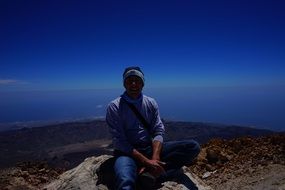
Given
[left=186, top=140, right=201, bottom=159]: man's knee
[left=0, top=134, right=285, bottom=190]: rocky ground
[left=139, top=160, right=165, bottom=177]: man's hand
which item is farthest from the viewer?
[left=0, top=134, right=285, bottom=190]: rocky ground

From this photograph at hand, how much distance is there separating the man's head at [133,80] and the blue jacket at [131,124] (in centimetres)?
15

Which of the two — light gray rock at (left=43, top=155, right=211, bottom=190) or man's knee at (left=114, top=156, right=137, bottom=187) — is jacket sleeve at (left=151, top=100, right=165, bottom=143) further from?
Result: light gray rock at (left=43, top=155, right=211, bottom=190)

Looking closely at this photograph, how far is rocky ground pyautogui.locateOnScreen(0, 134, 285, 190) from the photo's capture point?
9.49 meters

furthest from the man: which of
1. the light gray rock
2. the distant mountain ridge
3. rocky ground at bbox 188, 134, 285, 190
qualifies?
the distant mountain ridge

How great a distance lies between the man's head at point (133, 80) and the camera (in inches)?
276

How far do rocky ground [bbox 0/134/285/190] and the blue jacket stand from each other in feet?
11.6

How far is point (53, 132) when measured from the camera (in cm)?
15375

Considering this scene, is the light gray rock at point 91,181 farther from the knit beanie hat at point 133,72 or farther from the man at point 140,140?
the knit beanie hat at point 133,72

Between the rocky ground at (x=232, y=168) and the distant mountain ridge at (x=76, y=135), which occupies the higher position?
the rocky ground at (x=232, y=168)

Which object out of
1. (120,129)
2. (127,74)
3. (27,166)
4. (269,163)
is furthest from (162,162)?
(27,166)

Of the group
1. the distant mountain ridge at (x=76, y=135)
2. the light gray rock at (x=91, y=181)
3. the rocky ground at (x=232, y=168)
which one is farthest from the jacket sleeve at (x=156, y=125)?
the distant mountain ridge at (x=76, y=135)

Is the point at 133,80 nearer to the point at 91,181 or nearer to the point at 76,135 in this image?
the point at 91,181

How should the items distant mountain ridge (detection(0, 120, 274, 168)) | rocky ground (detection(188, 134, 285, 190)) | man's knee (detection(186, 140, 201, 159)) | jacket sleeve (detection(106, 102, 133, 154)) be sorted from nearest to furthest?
jacket sleeve (detection(106, 102, 133, 154)), man's knee (detection(186, 140, 201, 159)), rocky ground (detection(188, 134, 285, 190)), distant mountain ridge (detection(0, 120, 274, 168))

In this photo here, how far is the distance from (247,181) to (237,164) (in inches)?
59.7
